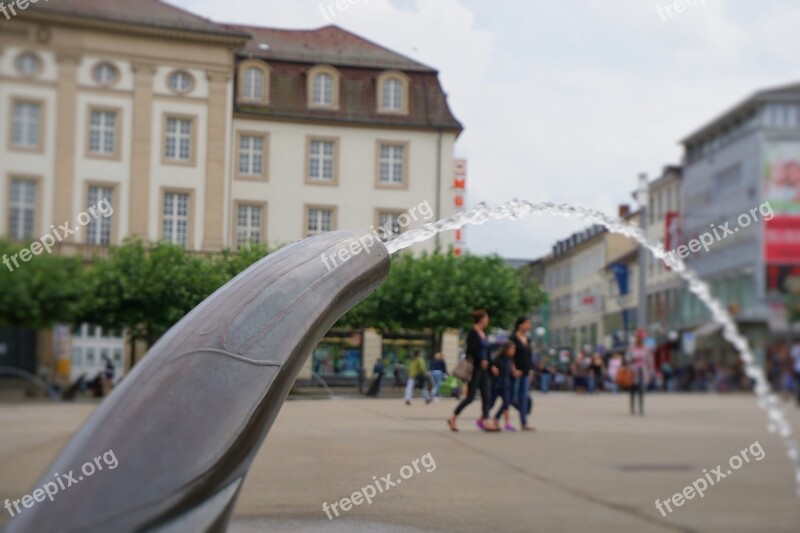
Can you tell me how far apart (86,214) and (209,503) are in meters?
2.16

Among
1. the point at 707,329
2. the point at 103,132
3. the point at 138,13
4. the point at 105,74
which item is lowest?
the point at 707,329

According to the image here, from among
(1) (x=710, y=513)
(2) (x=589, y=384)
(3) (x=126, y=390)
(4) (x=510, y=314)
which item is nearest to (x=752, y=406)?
(1) (x=710, y=513)

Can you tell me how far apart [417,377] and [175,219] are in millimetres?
1722

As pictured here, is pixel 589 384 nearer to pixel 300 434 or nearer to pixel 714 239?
pixel 714 239

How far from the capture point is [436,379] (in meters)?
5.50

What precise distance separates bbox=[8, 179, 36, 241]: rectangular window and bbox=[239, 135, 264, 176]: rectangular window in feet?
6.34

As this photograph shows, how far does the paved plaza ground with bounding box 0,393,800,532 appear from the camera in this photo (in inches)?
164

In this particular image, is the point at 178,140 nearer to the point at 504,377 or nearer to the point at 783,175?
the point at 504,377

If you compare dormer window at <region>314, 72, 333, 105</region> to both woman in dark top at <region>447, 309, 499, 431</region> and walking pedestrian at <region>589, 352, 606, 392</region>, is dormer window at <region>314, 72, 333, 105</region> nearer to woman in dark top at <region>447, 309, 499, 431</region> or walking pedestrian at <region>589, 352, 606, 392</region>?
woman in dark top at <region>447, 309, 499, 431</region>

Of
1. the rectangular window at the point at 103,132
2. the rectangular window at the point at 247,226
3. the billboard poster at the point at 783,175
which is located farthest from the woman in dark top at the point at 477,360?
the rectangular window at the point at 103,132

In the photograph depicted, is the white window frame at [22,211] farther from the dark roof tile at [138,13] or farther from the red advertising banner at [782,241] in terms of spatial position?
the red advertising banner at [782,241]

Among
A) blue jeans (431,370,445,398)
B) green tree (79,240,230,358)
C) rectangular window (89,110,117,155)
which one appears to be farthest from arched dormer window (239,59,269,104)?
blue jeans (431,370,445,398)

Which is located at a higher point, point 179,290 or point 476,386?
point 179,290

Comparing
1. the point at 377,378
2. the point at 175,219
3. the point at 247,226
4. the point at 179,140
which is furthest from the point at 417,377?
the point at 179,140
